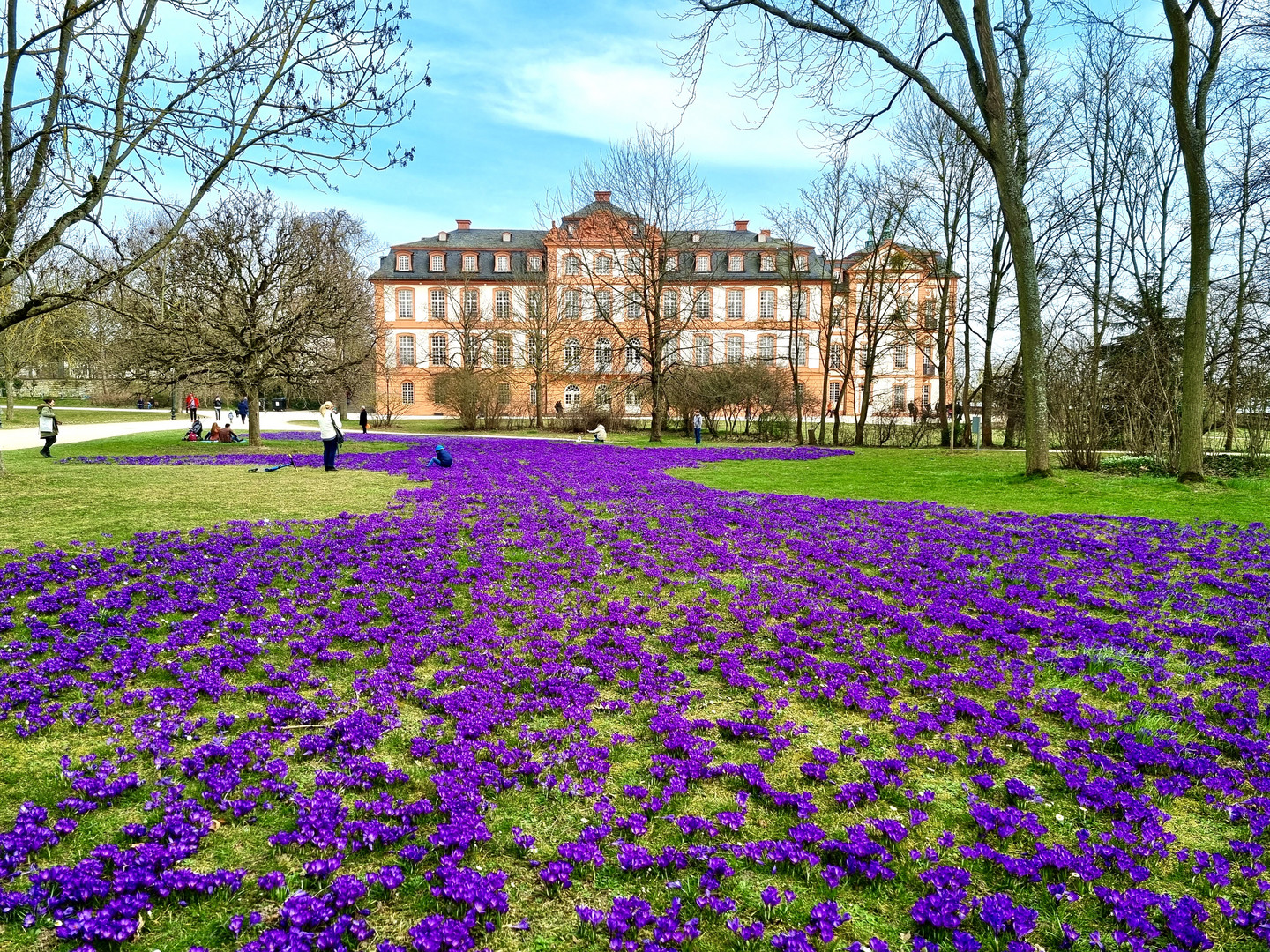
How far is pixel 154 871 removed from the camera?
9.87ft

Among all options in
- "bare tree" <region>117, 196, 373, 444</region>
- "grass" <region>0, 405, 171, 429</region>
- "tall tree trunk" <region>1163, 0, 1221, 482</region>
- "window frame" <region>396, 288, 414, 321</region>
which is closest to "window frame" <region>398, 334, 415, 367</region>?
"window frame" <region>396, 288, 414, 321</region>

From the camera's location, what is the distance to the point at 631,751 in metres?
4.37

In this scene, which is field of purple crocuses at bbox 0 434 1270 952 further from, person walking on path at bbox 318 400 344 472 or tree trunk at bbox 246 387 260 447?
tree trunk at bbox 246 387 260 447

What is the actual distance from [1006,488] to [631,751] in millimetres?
13478

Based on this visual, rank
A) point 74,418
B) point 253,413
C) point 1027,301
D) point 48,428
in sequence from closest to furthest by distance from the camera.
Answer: point 1027,301
point 48,428
point 253,413
point 74,418

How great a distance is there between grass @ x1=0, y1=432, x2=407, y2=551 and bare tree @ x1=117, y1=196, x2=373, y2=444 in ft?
18.2

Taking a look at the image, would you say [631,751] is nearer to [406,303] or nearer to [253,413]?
[253,413]

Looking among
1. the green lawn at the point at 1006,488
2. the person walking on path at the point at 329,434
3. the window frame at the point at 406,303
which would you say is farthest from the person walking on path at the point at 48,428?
the window frame at the point at 406,303

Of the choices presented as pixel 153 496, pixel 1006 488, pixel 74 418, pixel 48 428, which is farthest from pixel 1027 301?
pixel 74 418

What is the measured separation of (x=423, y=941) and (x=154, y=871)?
4.34ft

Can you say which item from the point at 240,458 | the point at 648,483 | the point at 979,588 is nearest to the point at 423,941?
the point at 979,588

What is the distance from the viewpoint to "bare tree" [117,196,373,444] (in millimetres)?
23031

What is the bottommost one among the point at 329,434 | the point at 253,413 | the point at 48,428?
the point at 329,434

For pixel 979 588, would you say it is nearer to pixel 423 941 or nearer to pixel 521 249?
pixel 423 941
